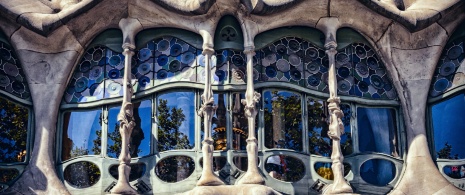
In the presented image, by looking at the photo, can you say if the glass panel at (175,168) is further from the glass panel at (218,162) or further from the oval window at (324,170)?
the oval window at (324,170)

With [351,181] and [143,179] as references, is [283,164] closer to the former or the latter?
[351,181]

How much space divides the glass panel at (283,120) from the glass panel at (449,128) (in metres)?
2.83

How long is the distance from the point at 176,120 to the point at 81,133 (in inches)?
77.8

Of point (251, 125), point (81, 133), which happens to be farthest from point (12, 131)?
point (251, 125)

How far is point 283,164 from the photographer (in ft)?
57.7

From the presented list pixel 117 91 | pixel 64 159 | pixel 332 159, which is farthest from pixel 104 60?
pixel 332 159

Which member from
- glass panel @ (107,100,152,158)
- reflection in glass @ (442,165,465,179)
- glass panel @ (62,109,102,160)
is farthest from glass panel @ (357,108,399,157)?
glass panel @ (62,109,102,160)

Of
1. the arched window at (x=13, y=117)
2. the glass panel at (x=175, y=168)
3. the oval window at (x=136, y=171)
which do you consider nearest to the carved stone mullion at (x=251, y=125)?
the glass panel at (x=175, y=168)

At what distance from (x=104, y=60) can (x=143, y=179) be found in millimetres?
2706

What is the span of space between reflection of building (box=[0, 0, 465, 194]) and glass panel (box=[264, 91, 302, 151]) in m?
0.03

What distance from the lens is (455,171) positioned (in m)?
18.1

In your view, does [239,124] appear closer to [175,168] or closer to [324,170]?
[175,168]

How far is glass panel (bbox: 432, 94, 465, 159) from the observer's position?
1831cm

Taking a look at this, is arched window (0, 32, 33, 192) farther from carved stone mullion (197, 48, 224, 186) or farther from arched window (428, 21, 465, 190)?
arched window (428, 21, 465, 190)
